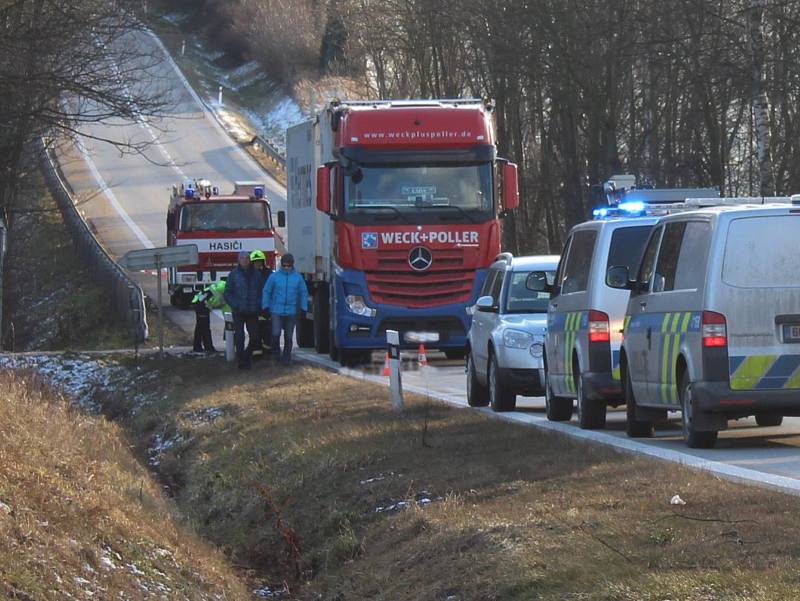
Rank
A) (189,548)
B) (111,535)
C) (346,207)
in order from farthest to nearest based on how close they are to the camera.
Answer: (346,207)
(189,548)
(111,535)

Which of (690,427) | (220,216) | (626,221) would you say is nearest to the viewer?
(690,427)

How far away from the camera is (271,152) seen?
7962 cm

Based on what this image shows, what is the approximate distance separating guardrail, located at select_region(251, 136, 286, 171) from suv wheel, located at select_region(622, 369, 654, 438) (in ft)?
Answer: 205

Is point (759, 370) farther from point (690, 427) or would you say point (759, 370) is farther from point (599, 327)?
point (599, 327)

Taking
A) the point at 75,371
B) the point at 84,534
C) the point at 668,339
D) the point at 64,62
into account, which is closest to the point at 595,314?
the point at 668,339

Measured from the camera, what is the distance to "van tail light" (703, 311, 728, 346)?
1234cm

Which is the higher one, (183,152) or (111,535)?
(183,152)

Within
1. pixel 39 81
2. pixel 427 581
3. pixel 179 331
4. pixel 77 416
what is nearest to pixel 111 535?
pixel 427 581

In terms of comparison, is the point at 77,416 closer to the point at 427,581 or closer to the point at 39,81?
the point at 39,81

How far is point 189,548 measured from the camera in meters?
12.1

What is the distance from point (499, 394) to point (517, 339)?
2.08ft

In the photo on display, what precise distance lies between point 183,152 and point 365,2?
27481mm

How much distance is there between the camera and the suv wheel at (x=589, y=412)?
15.2 metres

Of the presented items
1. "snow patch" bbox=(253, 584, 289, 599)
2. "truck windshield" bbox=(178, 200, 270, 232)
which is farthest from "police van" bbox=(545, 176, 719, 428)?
"truck windshield" bbox=(178, 200, 270, 232)
